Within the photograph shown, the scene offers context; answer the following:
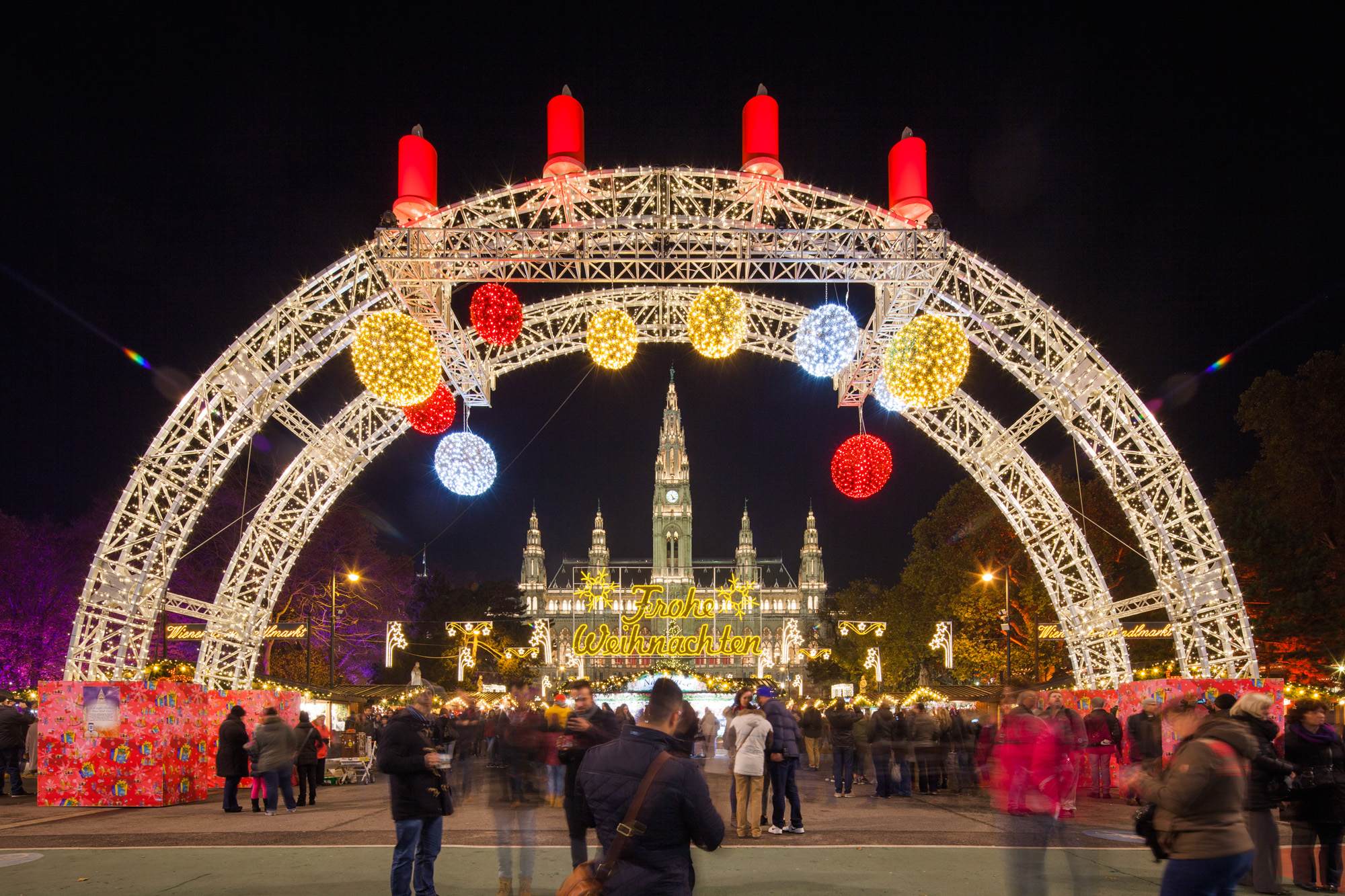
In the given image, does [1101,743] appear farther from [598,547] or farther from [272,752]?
[598,547]

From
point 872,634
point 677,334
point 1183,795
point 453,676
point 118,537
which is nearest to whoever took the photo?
point 1183,795

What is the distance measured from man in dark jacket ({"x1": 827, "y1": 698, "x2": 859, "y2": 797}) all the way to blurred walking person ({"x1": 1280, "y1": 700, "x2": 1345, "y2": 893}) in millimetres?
8273

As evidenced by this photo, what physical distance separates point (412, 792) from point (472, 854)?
305cm

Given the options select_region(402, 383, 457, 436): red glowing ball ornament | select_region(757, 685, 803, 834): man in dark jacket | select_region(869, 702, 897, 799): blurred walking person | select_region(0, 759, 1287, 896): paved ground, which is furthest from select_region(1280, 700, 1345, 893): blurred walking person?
select_region(402, 383, 457, 436): red glowing ball ornament

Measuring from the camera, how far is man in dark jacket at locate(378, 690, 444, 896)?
21.9 ft

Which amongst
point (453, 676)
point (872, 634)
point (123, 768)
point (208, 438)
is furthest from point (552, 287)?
point (872, 634)

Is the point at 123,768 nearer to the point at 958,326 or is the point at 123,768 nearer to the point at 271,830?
the point at 271,830

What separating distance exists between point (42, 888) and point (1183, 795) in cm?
800

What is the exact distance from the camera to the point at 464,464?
15.8 m

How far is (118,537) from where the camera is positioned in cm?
1603

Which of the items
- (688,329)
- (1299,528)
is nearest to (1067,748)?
(688,329)

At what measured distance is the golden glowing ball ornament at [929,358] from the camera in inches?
529

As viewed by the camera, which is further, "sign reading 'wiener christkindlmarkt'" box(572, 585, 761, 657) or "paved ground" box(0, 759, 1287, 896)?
"sign reading 'wiener christkindlmarkt'" box(572, 585, 761, 657)

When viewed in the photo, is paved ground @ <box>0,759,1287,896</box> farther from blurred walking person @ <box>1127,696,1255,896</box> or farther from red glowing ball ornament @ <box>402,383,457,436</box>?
red glowing ball ornament @ <box>402,383,457,436</box>
